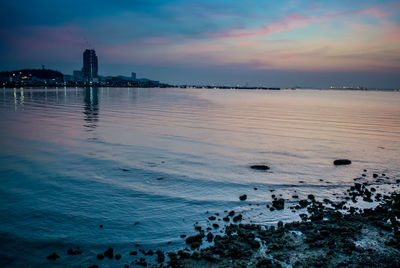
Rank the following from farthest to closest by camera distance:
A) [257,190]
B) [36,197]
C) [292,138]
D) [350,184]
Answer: [292,138] < [350,184] < [257,190] < [36,197]

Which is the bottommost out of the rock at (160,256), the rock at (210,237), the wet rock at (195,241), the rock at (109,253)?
the rock at (109,253)

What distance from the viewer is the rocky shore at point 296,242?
8867 millimetres

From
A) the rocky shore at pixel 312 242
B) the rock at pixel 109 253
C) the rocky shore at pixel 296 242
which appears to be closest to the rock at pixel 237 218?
the rocky shore at pixel 296 242

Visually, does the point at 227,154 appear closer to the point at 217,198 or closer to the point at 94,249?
the point at 217,198

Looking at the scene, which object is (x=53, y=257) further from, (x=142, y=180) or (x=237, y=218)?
(x=142, y=180)

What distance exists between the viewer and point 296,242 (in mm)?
9984

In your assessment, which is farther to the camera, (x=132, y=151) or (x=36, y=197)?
(x=132, y=151)

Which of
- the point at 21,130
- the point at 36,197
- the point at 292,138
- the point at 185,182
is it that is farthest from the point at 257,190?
the point at 21,130

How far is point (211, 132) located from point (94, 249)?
27111 mm

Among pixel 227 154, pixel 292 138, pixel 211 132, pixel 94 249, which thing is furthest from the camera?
pixel 211 132

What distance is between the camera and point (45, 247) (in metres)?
10.1

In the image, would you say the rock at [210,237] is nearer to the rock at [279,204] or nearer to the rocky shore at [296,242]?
the rocky shore at [296,242]

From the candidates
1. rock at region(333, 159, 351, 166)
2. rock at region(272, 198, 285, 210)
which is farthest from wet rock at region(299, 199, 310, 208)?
rock at region(333, 159, 351, 166)

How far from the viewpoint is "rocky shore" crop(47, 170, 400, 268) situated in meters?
8.87
